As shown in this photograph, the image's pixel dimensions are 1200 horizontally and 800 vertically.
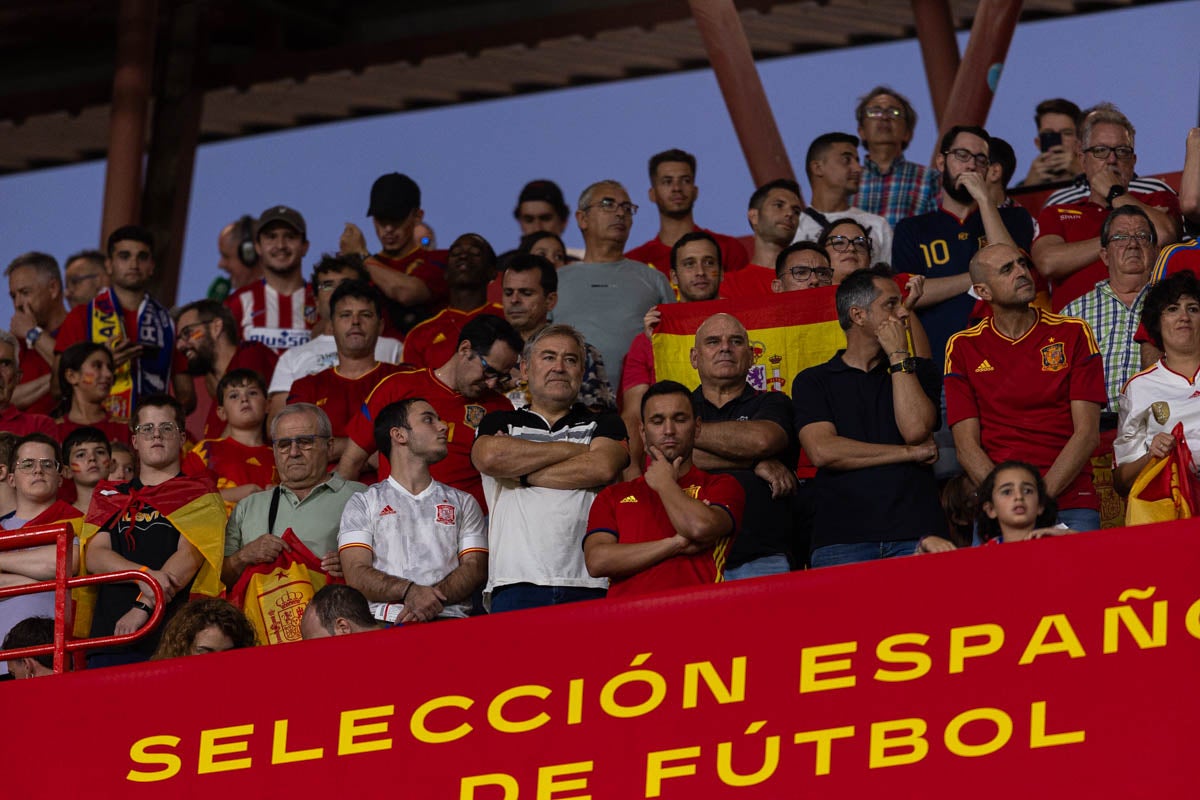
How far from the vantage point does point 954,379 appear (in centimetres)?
721

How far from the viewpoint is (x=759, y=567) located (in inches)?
276

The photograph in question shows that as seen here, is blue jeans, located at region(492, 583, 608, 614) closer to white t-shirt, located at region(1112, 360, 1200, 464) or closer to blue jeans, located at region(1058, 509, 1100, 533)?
blue jeans, located at region(1058, 509, 1100, 533)

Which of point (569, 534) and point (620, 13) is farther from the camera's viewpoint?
point (620, 13)

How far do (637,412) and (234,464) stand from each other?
1.95 metres

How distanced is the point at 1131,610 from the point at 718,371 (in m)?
2.18

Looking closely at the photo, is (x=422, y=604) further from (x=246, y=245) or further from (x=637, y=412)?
(x=246, y=245)

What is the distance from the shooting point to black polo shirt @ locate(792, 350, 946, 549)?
22.8 feet

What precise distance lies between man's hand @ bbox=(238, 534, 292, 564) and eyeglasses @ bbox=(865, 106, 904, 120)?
13.0 feet

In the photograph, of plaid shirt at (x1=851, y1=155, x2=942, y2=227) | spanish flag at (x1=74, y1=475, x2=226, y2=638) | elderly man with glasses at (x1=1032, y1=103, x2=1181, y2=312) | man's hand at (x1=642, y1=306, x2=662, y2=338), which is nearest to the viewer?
spanish flag at (x1=74, y1=475, x2=226, y2=638)

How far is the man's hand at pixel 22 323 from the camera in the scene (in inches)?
431

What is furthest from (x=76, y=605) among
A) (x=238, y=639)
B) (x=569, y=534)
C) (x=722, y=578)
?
(x=722, y=578)

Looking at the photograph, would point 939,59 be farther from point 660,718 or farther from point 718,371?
point 660,718

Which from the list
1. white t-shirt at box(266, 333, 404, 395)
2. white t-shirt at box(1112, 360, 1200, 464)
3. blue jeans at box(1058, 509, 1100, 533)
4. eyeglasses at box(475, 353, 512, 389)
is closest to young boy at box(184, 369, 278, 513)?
white t-shirt at box(266, 333, 404, 395)

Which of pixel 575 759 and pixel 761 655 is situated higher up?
pixel 761 655
